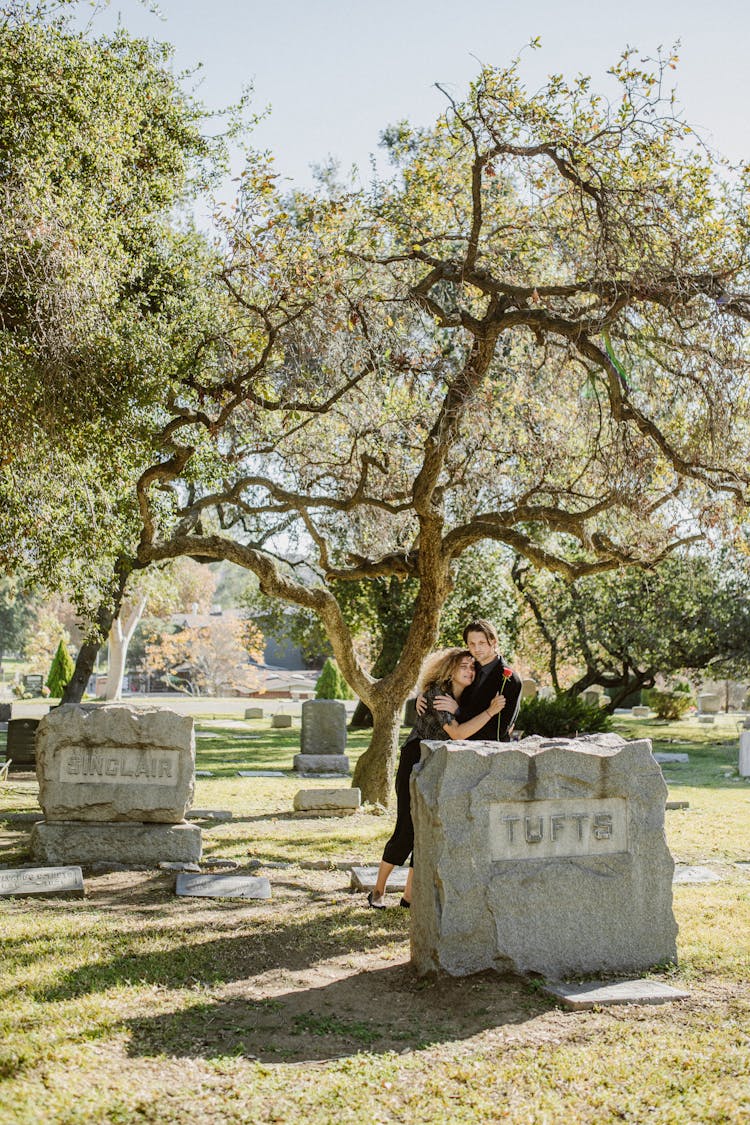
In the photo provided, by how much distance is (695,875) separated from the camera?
9172mm

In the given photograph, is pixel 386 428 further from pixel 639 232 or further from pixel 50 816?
pixel 50 816

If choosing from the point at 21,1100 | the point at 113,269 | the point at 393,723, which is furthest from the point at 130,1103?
the point at 393,723

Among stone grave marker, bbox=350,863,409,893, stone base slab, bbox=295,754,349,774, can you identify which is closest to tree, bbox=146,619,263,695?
stone base slab, bbox=295,754,349,774

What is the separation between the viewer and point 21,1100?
12.7 feet

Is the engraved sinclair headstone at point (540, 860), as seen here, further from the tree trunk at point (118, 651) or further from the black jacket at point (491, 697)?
the tree trunk at point (118, 651)

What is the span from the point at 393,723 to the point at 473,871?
765 cm

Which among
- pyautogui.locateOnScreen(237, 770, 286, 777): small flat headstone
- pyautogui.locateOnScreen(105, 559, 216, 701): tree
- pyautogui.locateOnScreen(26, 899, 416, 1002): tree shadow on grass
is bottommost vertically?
pyautogui.locateOnScreen(237, 770, 286, 777): small flat headstone

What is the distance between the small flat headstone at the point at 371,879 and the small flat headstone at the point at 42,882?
6.98ft

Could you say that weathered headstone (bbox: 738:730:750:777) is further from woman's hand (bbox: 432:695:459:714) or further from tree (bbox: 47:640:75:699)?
tree (bbox: 47:640:75:699)

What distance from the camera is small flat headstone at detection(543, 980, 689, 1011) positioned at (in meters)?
5.32

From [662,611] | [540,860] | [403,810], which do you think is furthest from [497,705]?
[662,611]

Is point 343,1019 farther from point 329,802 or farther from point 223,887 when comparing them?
point 329,802

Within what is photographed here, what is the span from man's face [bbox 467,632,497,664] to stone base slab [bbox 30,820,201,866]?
3.79 m

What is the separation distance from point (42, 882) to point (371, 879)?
8.19 feet
